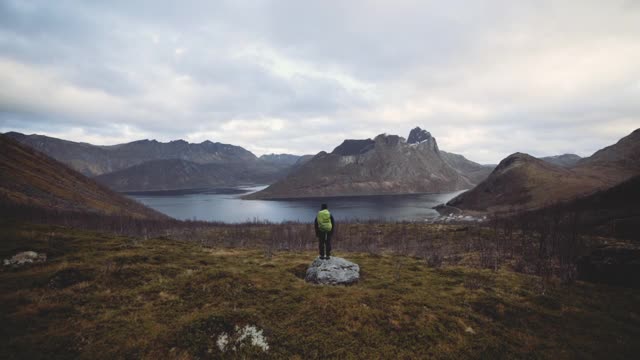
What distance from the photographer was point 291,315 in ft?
62.1

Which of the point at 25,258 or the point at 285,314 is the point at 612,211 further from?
the point at 25,258

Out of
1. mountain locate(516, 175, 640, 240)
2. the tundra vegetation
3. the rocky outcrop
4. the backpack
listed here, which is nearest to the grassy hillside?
the tundra vegetation

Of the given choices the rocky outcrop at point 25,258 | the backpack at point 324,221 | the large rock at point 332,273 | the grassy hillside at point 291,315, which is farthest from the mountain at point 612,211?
the rocky outcrop at point 25,258

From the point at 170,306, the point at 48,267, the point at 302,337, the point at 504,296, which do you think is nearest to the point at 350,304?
the point at 302,337

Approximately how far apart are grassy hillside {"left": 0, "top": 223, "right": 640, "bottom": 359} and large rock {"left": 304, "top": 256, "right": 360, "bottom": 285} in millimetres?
1169

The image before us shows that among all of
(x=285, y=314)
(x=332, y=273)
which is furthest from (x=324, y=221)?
(x=285, y=314)

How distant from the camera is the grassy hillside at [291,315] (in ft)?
51.4

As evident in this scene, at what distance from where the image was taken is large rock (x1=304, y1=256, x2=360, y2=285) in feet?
85.4

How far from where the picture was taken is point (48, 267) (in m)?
25.8

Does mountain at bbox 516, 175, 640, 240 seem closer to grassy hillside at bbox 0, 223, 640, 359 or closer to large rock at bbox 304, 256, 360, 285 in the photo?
grassy hillside at bbox 0, 223, 640, 359

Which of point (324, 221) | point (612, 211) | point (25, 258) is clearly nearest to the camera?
point (25, 258)

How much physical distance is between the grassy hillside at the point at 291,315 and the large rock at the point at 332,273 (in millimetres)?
1169

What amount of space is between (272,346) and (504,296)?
18.9m

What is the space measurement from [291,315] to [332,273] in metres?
8.00
